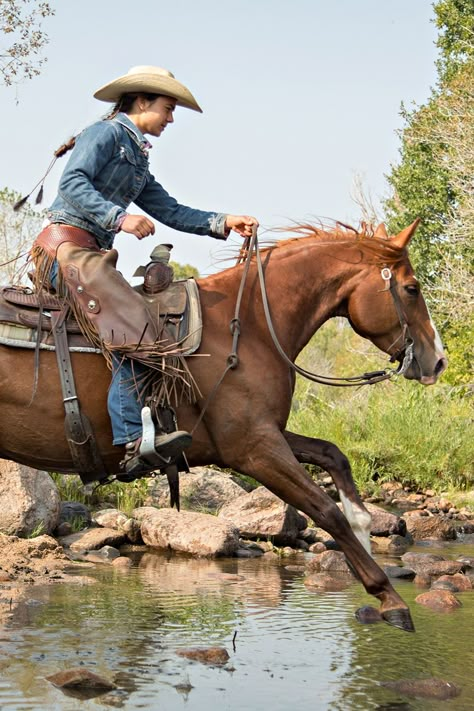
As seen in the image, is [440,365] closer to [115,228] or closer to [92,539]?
[115,228]

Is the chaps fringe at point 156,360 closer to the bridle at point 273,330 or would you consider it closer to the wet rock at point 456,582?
the bridle at point 273,330

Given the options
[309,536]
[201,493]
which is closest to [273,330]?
[309,536]

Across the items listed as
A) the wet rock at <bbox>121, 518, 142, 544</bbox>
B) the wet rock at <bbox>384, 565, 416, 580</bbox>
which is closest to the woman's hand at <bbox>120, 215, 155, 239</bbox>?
the wet rock at <bbox>384, 565, 416, 580</bbox>

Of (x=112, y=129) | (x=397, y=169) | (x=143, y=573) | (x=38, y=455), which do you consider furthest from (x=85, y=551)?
(x=397, y=169)

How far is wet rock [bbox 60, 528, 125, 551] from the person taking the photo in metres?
10.7

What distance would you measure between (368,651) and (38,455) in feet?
7.67

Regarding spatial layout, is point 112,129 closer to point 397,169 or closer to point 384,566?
point 384,566

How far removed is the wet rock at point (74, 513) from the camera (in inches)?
457

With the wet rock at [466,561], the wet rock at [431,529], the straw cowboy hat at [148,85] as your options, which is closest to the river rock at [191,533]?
the wet rock at [466,561]

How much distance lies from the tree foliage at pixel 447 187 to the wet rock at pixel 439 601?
16666 mm

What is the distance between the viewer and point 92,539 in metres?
10.8

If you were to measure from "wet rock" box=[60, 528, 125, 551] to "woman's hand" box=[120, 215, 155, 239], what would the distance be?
5344 mm

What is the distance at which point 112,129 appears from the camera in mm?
6414

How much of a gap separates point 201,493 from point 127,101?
686 centimetres
